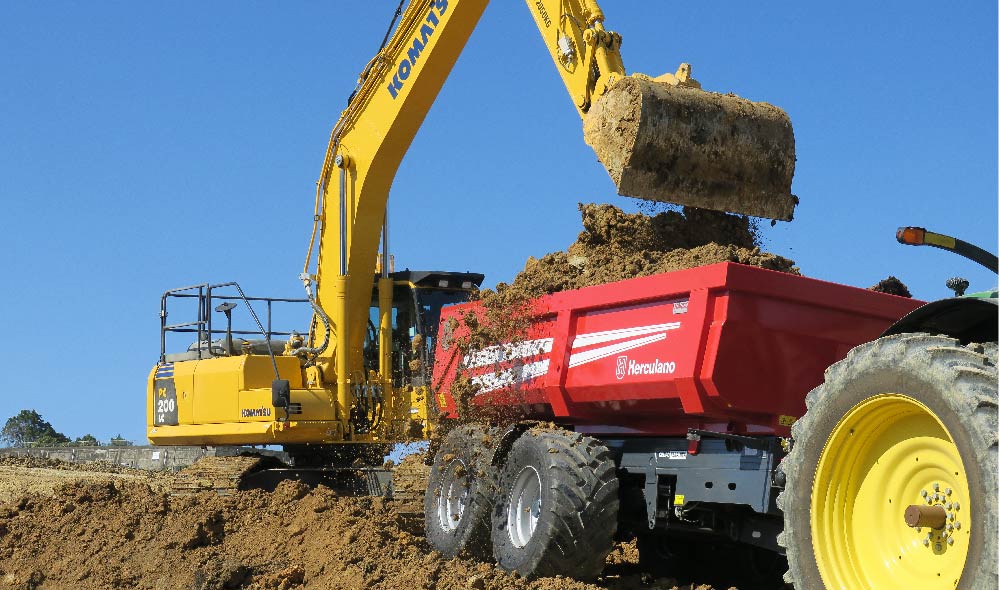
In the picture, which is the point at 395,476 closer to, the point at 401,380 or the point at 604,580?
the point at 401,380

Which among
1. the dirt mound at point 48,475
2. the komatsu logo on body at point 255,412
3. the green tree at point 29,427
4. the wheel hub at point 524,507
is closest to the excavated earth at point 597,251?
the wheel hub at point 524,507

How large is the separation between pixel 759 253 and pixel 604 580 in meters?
2.74

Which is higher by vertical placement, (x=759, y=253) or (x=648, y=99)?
(x=648, y=99)

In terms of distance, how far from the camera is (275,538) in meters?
10.3

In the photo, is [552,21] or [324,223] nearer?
[552,21]

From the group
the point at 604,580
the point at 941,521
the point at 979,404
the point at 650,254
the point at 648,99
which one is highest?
the point at 648,99

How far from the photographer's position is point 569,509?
754 cm

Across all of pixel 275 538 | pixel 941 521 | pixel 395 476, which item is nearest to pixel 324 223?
pixel 395 476

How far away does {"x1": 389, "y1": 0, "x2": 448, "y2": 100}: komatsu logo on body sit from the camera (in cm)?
1195

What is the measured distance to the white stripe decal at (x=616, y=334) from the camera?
7311mm

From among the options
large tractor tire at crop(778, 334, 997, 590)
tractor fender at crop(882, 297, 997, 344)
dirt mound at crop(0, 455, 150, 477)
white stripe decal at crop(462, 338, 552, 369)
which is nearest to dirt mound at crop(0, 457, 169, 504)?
dirt mound at crop(0, 455, 150, 477)

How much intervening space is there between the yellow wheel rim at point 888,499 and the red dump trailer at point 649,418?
1.06 metres

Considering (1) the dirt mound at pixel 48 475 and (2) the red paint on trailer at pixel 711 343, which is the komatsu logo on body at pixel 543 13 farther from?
(1) the dirt mound at pixel 48 475

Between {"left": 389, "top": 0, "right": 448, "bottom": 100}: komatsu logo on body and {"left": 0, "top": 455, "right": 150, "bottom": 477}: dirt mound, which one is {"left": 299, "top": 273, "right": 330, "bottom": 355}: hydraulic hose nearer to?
{"left": 389, "top": 0, "right": 448, "bottom": 100}: komatsu logo on body
